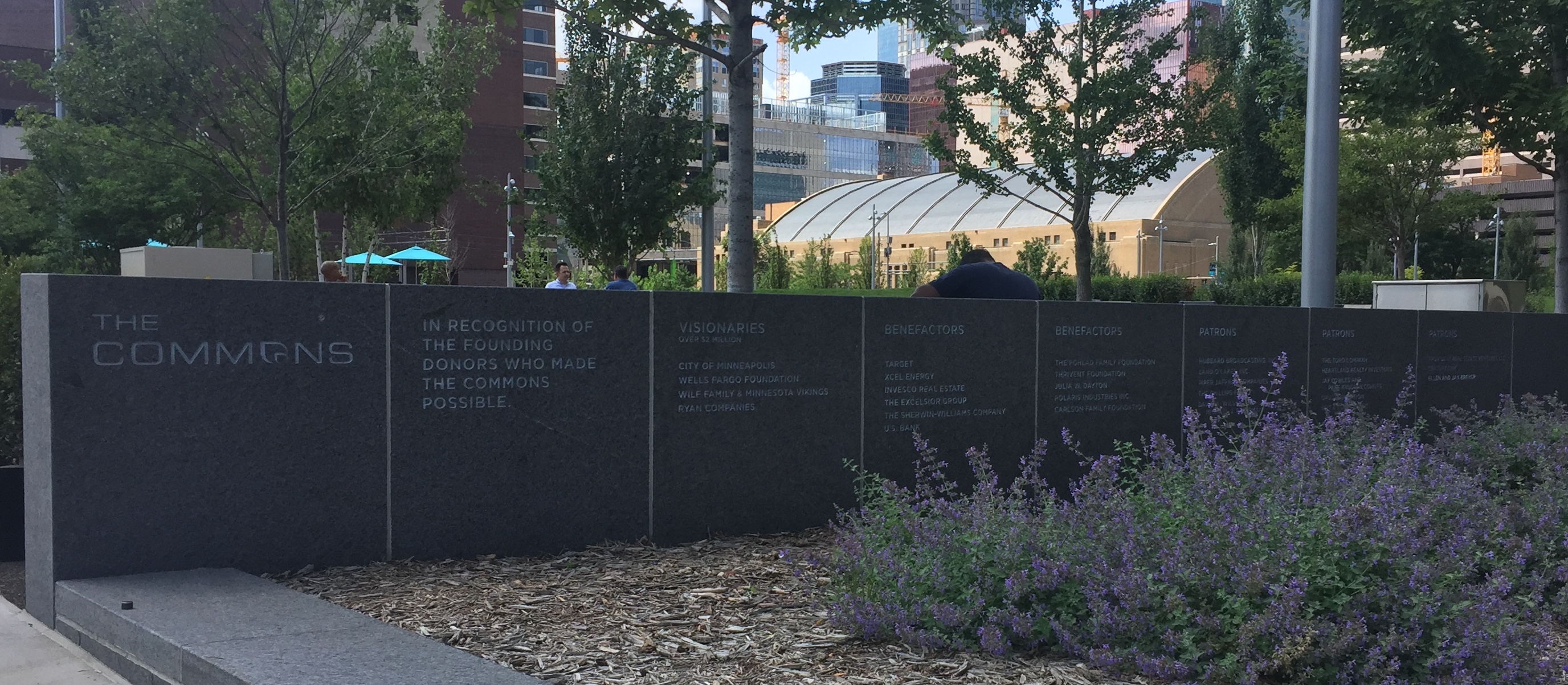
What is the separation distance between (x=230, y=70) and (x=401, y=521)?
12451 millimetres

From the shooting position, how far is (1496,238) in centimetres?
6756

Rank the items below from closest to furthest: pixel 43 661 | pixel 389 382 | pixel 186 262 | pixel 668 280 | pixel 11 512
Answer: pixel 43 661
pixel 389 382
pixel 11 512
pixel 186 262
pixel 668 280

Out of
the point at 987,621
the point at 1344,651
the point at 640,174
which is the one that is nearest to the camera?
the point at 1344,651

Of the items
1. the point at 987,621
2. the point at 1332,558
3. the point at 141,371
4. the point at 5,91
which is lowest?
the point at 987,621

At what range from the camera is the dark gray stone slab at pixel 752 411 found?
7160 millimetres

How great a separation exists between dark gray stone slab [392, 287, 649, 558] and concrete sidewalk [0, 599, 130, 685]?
A: 1488 mm

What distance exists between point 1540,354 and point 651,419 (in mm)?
10895

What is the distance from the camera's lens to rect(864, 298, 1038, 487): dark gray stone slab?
26.6 ft

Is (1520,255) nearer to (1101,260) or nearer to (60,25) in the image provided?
(1101,260)

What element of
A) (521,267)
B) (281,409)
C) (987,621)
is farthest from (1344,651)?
(521,267)

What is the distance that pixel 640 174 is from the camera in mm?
23109

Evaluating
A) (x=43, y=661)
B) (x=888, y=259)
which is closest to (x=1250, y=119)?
(x=888, y=259)

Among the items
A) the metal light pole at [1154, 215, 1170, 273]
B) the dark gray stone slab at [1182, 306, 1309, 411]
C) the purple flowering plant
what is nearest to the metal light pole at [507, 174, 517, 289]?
the dark gray stone slab at [1182, 306, 1309, 411]

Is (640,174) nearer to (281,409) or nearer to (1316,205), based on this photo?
(1316,205)
